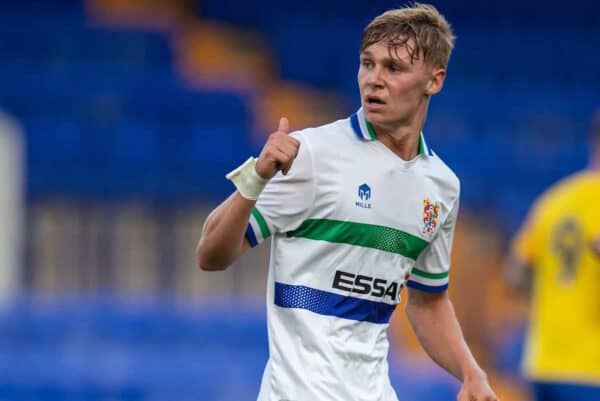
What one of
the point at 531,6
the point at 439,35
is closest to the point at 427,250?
the point at 439,35

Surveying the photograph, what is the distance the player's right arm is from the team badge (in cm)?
54

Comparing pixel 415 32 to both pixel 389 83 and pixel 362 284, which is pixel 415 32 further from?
pixel 362 284

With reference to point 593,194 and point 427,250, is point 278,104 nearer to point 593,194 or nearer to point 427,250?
point 593,194

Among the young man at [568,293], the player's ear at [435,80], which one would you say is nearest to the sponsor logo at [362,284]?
the player's ear at [435,80]

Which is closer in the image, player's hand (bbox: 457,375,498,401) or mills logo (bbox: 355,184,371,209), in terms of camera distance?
mills logo (bbox: 355,184,371,209)

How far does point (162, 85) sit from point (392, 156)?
25.7 feet

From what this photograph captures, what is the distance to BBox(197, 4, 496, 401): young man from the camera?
3.69 m

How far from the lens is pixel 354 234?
12.3 ft

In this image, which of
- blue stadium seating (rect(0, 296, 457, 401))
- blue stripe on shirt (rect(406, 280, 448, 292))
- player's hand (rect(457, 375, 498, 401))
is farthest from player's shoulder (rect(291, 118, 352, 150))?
blue stadium seating (rect(0, 296, 457, 401))

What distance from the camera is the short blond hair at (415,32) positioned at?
3760 millimetres

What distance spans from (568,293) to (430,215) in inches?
79.7

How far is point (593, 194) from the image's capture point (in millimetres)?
5777

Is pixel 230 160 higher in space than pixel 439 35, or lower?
lower

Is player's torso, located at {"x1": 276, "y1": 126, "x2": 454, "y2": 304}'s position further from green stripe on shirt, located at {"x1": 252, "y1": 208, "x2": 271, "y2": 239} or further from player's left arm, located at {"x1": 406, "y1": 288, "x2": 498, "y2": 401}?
player's left arm, located at {"x1": 406, "y1": 288, "x2": 498, "y2": 401}
